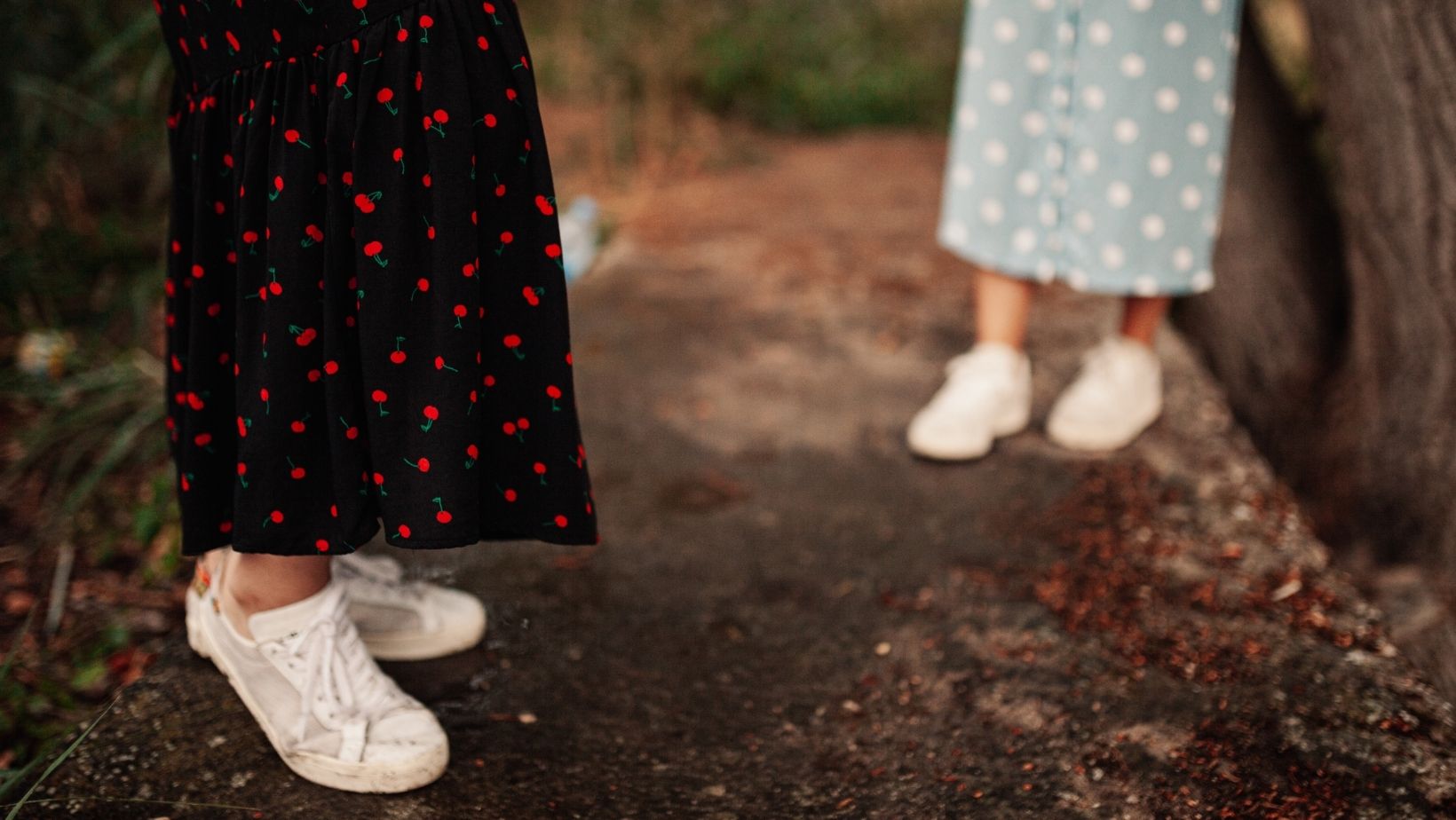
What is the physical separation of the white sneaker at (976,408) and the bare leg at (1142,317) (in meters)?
0.20

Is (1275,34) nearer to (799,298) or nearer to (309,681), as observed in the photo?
(799,298)

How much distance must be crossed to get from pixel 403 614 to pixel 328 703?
0.22 meters

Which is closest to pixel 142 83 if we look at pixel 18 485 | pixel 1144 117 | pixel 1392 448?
pixel 18 485

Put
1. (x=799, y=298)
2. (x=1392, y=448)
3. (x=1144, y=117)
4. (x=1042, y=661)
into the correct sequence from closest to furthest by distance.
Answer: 1. (x=1042, y=661)
2. (x=1144, y=117)
3. (x=1392, y=448)
4. (x=799, y=298)

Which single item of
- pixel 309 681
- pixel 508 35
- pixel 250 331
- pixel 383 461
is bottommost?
pixel 309 681

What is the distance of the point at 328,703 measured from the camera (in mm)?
1245

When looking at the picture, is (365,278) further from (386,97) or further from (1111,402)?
(1111,402)

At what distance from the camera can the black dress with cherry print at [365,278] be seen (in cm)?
108

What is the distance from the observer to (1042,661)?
148 cm

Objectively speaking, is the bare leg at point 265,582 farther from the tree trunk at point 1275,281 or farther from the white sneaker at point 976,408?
the tree trunk at point 1275,281

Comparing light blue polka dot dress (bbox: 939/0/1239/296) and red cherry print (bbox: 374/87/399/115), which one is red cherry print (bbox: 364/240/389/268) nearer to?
red cherry print (bbox: 374/87/399/115)

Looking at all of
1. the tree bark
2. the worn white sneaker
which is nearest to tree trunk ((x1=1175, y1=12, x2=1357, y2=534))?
the tree bark

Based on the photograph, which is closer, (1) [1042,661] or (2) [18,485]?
(1) [1042,661]

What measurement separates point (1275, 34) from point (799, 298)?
2831 mm
